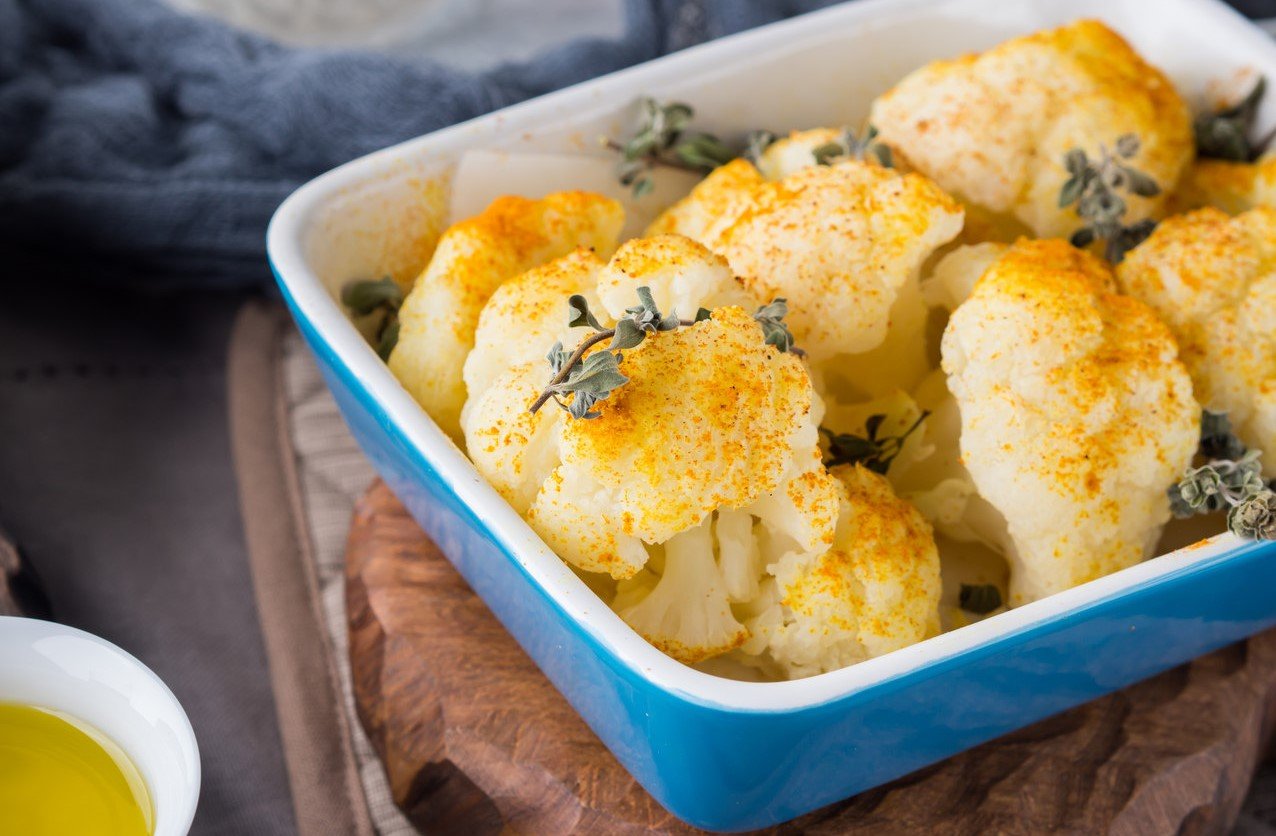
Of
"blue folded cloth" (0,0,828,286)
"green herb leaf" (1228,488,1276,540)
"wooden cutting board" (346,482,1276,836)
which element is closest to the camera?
"green herb leaf" (1228,488,1276,540)

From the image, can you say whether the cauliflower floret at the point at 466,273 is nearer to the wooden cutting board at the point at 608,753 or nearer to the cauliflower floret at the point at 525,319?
the cauliflower floret at the point at 525,319

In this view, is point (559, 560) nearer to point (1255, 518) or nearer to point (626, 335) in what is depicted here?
point (626, 335)

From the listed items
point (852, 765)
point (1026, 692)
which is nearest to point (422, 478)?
point (852, 765)

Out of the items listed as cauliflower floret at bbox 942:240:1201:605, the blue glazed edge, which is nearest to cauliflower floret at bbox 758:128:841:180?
cauliflower floret at bbox 942:240:1201:605

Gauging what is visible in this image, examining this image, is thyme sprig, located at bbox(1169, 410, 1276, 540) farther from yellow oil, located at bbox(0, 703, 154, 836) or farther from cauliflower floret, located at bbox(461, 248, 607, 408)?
yellow oil, located at bbox(0, 703, 154, 836)

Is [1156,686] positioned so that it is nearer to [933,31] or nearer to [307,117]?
[933,31]

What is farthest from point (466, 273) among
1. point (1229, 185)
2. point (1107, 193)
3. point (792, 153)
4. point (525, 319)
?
point (1229, 185)
